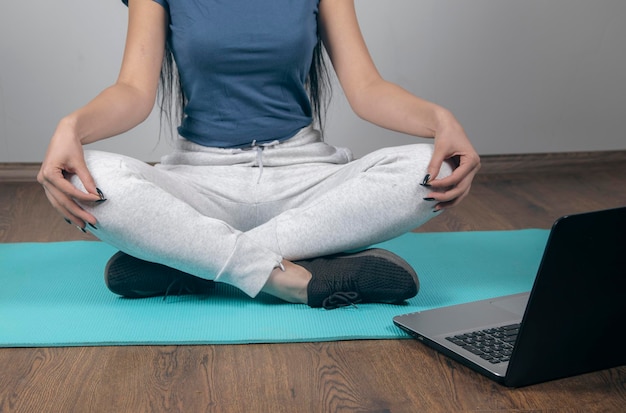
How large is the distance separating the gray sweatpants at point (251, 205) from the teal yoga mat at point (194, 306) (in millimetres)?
87

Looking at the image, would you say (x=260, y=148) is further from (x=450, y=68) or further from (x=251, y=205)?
(x=450, y=68)

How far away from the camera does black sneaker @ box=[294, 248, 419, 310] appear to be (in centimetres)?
150

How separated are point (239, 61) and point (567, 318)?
35.2 inches

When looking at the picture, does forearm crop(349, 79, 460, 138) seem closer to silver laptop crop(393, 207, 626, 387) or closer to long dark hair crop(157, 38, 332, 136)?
long dark hair crop(157, 38, 332, 136)

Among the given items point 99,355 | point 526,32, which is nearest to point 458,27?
point 526,32

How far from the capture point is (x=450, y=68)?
9.70 ft

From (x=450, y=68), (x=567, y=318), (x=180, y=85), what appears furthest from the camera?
(x=450, y=68)

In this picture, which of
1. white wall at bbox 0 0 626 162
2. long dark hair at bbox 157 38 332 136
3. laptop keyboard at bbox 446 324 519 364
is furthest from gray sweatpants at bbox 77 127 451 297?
white wall at bbox 0 0 626 162

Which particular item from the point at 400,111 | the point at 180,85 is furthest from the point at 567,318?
the point at 180,85

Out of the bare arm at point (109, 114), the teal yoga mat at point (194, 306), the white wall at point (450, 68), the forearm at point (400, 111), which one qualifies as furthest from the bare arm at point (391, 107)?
the white wall at point (450, 68)

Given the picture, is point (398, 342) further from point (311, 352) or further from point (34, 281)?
point (34, 281)

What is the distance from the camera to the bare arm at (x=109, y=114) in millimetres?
1367

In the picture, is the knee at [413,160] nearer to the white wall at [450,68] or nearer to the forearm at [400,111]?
the forearm at [400,111]

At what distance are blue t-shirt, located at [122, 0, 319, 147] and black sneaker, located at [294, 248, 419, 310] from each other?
36 cm
